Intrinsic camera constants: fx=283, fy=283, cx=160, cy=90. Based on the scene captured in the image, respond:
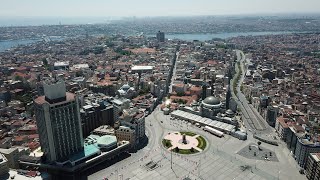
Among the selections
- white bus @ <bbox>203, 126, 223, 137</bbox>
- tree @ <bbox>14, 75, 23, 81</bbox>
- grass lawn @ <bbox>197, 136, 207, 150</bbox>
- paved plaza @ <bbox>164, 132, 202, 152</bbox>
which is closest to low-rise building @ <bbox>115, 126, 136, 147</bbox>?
paved plaza @ <bbox>164, 132, 202, 152</bbox>

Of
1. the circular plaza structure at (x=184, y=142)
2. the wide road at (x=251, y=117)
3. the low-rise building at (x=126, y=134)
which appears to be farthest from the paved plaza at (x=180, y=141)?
the wide road at (x=251, y=117)

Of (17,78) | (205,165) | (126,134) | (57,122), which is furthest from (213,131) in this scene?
(17,78)

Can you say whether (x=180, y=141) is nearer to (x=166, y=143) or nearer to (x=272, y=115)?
(x=166, y=143)

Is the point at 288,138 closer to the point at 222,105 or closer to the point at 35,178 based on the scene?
the point at 222,105

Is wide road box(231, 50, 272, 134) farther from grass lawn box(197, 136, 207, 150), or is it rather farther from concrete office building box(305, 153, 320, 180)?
concrete office building box(305, 153, 320, 180)

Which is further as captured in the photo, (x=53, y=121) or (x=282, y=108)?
(x=282, y=108)

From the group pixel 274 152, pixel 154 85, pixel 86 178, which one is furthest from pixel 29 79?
pixel 274 152
